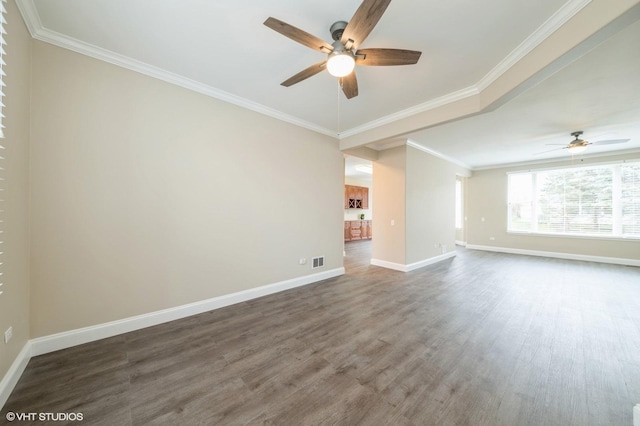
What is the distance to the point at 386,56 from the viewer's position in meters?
1.87

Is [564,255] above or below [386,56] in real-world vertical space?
below

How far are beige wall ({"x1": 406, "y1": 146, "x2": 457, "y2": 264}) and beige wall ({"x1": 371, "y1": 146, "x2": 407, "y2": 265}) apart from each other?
0.49 ft

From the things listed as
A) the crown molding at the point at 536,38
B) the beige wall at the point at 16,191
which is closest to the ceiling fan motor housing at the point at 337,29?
the crown molding at the point at 536,38

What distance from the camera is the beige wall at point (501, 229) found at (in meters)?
5.78

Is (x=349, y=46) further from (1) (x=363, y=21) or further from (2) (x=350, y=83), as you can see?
(2) (x=350, y=83)

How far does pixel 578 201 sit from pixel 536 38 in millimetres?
6800

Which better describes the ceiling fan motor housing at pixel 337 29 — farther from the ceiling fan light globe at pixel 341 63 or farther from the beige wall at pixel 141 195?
the beige wall at pixel 141 195

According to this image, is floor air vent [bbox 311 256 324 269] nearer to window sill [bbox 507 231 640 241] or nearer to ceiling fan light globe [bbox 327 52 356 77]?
ceiling fan light globe [bbox 327 52 356 77]

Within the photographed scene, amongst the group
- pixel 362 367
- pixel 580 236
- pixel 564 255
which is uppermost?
pixel 580 236

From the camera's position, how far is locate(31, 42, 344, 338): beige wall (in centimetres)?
205

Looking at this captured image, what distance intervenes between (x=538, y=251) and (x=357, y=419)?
8366 mm

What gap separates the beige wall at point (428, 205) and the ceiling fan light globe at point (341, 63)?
352 cm

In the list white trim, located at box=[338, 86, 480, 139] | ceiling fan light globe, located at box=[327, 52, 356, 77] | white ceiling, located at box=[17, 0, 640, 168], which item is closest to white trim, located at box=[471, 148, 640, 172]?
white ceiling, located at box=[17, 0, 640, 168]

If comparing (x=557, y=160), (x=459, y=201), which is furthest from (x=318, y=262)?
(x=557, y=160)
